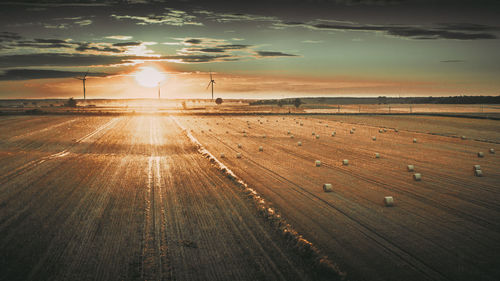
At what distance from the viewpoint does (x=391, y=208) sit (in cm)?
1095

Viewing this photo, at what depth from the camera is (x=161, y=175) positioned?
1587 cm

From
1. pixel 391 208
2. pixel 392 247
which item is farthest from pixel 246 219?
pixel 391 208

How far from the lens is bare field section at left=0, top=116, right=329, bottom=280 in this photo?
7062 mm

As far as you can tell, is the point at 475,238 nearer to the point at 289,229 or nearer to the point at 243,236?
the point at 289,229

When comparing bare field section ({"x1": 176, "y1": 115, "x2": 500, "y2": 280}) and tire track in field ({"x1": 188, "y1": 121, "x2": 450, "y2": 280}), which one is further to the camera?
bare field section ({"x1": 176, "y1": 115, "x2": 500, "y2": 280})

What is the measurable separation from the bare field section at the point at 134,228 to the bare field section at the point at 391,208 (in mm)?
1178

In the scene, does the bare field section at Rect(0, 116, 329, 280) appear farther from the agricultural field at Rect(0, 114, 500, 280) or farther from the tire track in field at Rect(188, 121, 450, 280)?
the tire track in field at Rect(188, 121, 450, 280)

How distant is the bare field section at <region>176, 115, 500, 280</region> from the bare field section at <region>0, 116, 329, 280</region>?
3.87 ft

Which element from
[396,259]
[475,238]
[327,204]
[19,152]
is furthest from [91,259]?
[19,152]

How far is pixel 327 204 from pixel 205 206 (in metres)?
A: 3.52

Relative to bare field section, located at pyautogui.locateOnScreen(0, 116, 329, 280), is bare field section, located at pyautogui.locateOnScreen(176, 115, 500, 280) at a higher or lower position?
lower

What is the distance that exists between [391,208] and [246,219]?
13.8 feet

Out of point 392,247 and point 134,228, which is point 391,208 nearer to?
point 392,247

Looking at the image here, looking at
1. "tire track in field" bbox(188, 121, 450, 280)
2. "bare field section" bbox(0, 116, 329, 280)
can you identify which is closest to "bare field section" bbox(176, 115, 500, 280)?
"tire track in field" bbox(188, 121, 450, 280)
